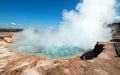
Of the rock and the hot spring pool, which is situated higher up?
the rock

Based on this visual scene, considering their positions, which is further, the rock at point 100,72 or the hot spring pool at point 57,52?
the hot spring pool at point 57,52

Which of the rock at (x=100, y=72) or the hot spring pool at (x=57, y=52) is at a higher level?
the rock at (x=100, y=72)

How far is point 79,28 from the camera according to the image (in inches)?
1172

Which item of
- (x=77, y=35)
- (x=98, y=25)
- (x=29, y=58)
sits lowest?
(x=29, y=58)

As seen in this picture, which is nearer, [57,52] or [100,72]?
[100,72]

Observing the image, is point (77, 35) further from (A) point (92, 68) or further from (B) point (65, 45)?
(A) point (92, 68)

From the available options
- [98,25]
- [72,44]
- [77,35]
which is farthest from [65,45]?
[98,25]

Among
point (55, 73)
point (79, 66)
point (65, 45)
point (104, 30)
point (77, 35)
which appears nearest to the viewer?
point (55, 73)

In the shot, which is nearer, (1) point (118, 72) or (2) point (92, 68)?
(1) point (118, 72)

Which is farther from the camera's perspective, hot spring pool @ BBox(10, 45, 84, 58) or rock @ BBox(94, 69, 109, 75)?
hot spring pool @ BBox(10, 45, 84, 58)

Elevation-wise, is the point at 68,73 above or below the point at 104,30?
below

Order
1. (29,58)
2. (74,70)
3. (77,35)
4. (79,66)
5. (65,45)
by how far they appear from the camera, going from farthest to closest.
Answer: (77,35) → (65,45) → (29,58) → (79,66) → (74,70)

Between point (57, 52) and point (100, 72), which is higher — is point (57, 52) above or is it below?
below

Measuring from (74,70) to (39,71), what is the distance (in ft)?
7.90
